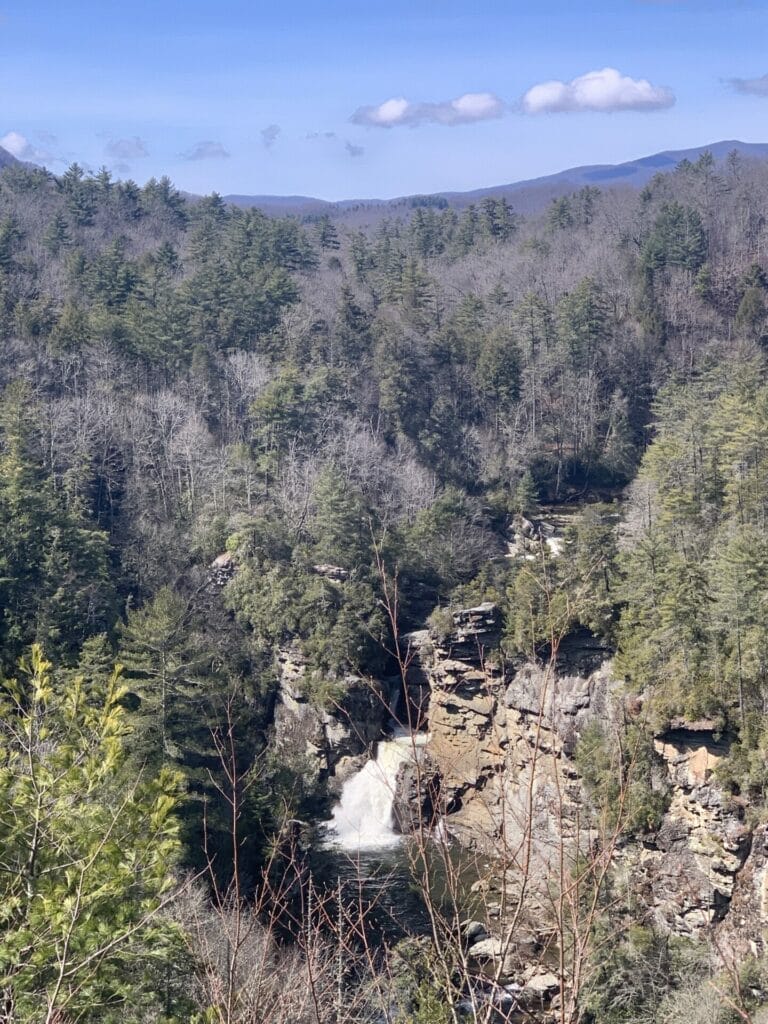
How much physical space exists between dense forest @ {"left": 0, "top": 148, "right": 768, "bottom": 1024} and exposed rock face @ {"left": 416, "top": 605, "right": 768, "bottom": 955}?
0.93 meters

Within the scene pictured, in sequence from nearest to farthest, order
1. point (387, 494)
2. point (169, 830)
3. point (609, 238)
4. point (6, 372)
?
1. point (169, 830)
2. point (387, 494)
3. point (6, 372)
4. point (609, 238)

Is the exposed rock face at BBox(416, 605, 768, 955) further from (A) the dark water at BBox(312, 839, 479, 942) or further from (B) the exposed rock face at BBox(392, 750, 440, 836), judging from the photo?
(A) the dark water at BBox(312, 839, 479, 942)

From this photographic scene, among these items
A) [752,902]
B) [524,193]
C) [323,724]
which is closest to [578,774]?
[752,902]

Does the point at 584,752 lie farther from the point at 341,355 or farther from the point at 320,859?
the point at 341,355

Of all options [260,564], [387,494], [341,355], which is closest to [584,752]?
[260,564]

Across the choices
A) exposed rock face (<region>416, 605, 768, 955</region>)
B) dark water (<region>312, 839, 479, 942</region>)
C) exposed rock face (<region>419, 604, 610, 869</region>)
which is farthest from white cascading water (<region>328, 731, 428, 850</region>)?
exposed rock face (<region>416, 605, 768, 955</region>)

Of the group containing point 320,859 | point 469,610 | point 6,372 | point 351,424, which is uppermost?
point 6,372

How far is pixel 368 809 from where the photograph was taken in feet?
91.8

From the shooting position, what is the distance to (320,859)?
23.7 m

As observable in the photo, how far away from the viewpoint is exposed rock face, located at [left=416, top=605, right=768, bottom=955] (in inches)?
838

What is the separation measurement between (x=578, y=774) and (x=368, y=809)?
21.7ft

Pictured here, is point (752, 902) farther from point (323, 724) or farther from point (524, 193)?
point (524, 193)

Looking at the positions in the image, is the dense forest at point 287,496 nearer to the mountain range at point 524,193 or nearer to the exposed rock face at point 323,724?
the exposed rock face at point 323,724

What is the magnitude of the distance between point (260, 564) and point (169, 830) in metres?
23.8
